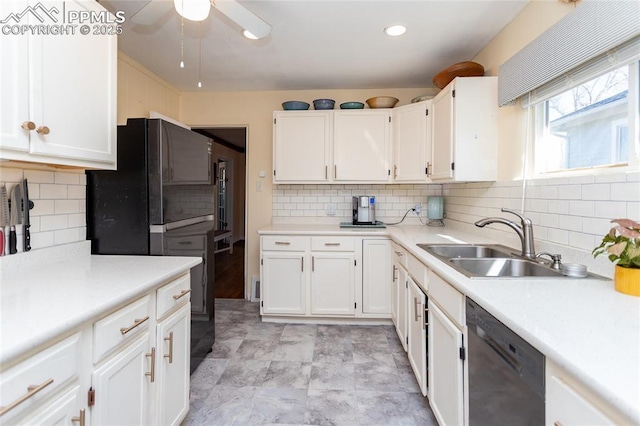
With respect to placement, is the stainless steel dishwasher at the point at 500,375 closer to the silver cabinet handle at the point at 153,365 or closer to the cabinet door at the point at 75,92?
the silver cabinet handle at the point at 153,365

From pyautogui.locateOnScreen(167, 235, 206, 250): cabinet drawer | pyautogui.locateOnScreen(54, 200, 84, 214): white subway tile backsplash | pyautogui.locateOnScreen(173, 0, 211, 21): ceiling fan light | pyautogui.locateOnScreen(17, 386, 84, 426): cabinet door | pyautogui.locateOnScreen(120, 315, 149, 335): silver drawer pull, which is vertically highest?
pyautogui.locateOnScreen(173, 0, 211, 21): ceiling fan light

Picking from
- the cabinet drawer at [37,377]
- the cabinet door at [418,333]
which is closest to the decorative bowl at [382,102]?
the cabinet door at [418,333]

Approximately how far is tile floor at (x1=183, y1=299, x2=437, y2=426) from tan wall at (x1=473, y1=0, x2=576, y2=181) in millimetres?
1591

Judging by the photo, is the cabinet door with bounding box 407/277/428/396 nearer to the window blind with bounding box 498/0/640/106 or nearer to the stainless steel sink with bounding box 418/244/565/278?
the stainless steel sink with bounding box 418/244/565/278

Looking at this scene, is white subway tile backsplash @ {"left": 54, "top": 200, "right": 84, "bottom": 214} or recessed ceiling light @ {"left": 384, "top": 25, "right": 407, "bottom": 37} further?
recessed ceiling light @ {"left": 384, "top": 25, "right": 407, "bottom": 37}

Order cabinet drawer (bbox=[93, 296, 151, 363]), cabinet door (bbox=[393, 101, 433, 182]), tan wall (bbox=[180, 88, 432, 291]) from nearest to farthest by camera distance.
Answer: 1. cabinet drawer (bbox=[93, 296, 151, 363])
2. cabinet door (bbox=[393, 101, 433, 182])
3. tan wall (bbox=[180, 88, 432, 291])

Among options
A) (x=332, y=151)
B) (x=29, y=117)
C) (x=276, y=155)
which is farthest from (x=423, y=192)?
(x=29, y=117)

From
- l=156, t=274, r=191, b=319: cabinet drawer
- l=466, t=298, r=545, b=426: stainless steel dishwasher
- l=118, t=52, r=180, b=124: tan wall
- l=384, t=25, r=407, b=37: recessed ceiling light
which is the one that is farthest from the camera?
l=118, t=52, r=180, b=124: tan wall

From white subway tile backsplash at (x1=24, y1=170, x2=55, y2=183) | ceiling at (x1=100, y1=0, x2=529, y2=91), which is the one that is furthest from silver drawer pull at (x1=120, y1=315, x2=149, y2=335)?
ceiling at (x1=100, y1=0, x2=529, y2=91)

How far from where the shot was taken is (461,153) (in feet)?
7.77

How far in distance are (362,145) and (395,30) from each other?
112 cm

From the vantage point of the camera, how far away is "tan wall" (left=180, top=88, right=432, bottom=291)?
12.0 feet

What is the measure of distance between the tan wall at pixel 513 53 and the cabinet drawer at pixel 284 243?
1.71 m

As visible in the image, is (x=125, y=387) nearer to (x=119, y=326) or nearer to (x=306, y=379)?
(x=119, y=326)
